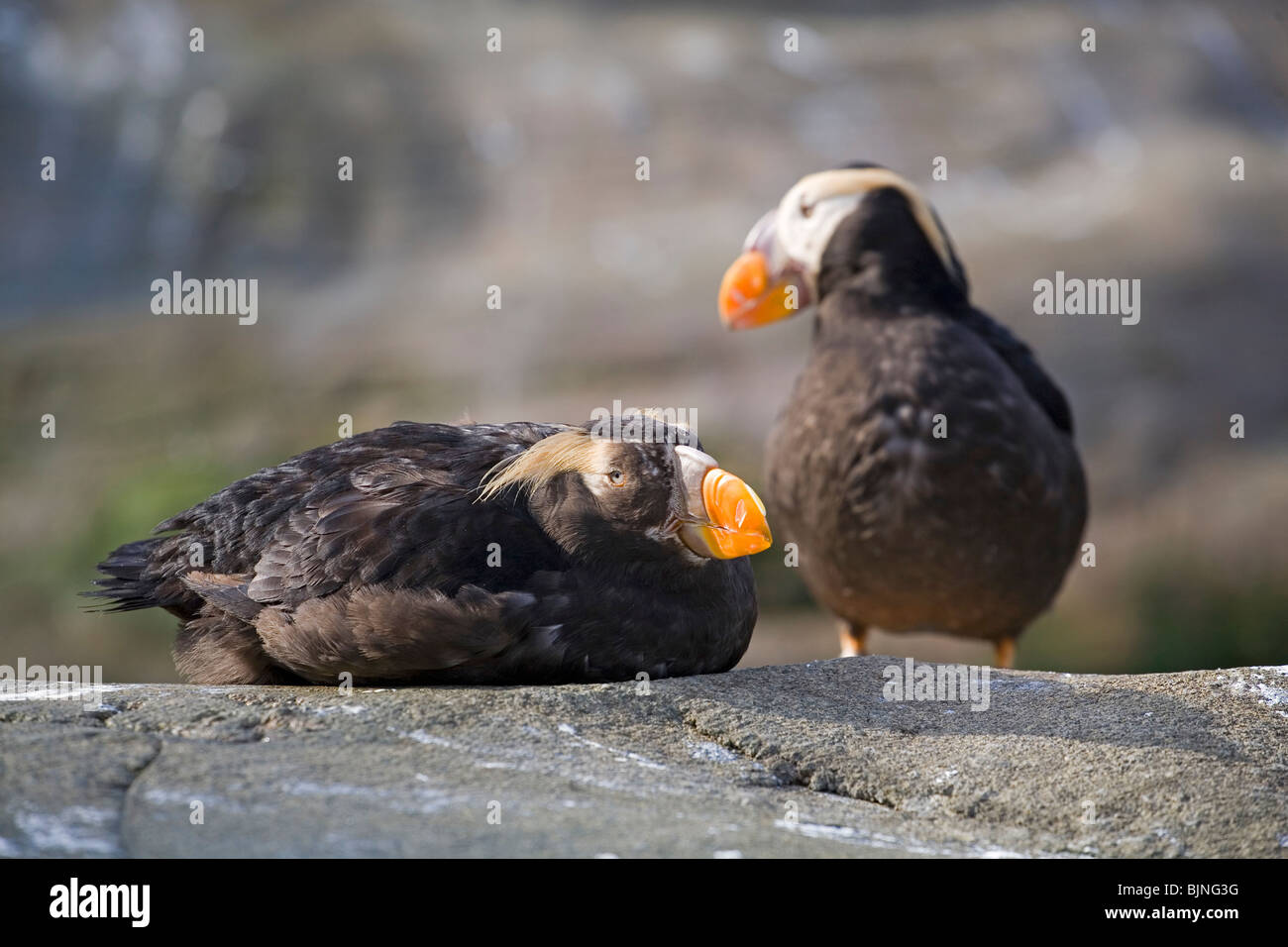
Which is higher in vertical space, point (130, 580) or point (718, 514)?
point (718, 514)

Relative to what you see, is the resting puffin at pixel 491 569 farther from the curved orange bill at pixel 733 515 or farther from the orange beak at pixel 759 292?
the orange beak at pixel 759 292

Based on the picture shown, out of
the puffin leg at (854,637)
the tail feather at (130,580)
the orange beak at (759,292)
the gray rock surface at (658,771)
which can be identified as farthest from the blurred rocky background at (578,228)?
the gray rock surface at (658,771)

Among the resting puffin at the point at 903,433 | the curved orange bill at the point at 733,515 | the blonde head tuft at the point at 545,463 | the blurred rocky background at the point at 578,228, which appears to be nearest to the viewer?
the curved orange bill at the point at 733,515

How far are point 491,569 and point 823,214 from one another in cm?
284

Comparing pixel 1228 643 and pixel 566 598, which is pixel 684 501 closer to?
pixel 566 598

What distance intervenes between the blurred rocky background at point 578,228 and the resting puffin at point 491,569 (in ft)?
19.0

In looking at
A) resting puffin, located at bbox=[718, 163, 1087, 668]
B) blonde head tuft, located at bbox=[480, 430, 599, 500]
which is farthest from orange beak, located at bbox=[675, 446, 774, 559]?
resting puffin, located at bbox=[718, 163, 1087, 668]

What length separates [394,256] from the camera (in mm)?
11734

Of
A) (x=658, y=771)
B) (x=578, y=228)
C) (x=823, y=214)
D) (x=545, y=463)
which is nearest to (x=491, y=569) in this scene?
(x=545, y=463)

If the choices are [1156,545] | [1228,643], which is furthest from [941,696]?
[1156,545]

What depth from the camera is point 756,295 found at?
5.46 meters

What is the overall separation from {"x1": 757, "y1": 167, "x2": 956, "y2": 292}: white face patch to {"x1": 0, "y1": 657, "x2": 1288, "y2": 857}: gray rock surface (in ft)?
8.19

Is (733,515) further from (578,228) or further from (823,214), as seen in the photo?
(578,228)

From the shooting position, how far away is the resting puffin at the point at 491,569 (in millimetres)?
3062
